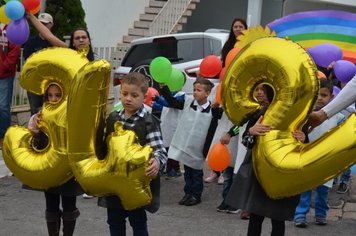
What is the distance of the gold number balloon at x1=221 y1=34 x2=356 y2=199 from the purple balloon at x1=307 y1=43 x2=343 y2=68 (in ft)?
5.45

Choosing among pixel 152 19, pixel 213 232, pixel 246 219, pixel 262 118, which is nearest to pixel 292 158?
pixel 262 118

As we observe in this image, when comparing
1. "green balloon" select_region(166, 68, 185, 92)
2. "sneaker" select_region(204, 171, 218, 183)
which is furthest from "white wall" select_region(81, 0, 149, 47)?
"green balloon" select_region(166, 68, 185, 92)

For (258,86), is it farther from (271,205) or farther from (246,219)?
(246,219)

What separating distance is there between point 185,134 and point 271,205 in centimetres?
279

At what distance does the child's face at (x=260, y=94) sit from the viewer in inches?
195

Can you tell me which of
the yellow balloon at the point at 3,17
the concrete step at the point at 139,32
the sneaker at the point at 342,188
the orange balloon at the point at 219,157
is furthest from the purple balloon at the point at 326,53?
the concrete step at the point at 139,32

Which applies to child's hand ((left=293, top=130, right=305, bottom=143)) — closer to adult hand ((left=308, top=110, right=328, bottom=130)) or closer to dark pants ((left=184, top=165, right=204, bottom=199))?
adult hand ((left=308, top=110, right=328, bottom=130))

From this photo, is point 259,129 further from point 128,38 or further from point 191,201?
point 128,38

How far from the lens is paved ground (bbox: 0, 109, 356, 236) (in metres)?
6.30

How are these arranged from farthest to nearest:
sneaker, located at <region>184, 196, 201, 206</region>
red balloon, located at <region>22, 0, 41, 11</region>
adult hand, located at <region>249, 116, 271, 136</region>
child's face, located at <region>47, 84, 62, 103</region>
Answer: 1. sneaker, located at <region>184, 196, 201, 206</region>
2. red balloon, located at <region>22, 0, 41, 11</region>
3. child's face, located at <region>47, 84, 62, 103</region>
4. adult hand, located at <region>249, 116, 271, 136</region>

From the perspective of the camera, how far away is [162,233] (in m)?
6.28

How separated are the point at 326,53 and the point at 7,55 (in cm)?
428

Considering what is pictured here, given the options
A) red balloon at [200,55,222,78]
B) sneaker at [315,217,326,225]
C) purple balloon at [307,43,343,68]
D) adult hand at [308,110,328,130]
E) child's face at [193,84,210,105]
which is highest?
purple balloon at [307,43,343,68]

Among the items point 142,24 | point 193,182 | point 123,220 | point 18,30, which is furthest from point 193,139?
point 142,24
